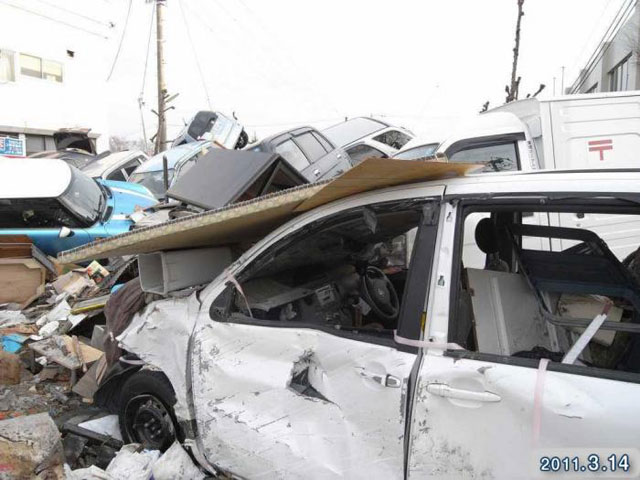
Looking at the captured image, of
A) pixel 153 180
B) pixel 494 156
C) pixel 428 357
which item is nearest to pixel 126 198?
pixel 153 180

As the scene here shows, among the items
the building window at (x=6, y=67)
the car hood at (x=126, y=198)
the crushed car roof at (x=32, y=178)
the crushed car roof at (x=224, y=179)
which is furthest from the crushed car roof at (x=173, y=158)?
the building window at (x=6, y=67)

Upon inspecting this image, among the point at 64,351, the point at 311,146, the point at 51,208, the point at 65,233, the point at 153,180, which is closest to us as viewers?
the point at 64,351

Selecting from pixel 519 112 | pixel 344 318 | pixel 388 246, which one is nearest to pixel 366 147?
pixel 519 112

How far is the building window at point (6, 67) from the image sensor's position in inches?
822

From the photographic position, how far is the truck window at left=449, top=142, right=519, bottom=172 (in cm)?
481

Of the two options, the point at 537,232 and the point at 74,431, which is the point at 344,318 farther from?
the point at 74,431

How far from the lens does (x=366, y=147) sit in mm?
10125

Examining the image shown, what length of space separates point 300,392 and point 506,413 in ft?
2.72

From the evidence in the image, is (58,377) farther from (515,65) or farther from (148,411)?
(515,65)

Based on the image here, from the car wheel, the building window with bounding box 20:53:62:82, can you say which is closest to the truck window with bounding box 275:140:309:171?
the car wheel

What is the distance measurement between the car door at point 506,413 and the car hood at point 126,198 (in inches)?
281

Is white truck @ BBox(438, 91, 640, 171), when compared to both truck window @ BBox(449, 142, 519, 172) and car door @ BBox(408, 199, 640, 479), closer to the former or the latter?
truck window @ BBox(449, 142, 519, 172)

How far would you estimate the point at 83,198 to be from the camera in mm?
7566

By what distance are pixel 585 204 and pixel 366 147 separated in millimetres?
8564
